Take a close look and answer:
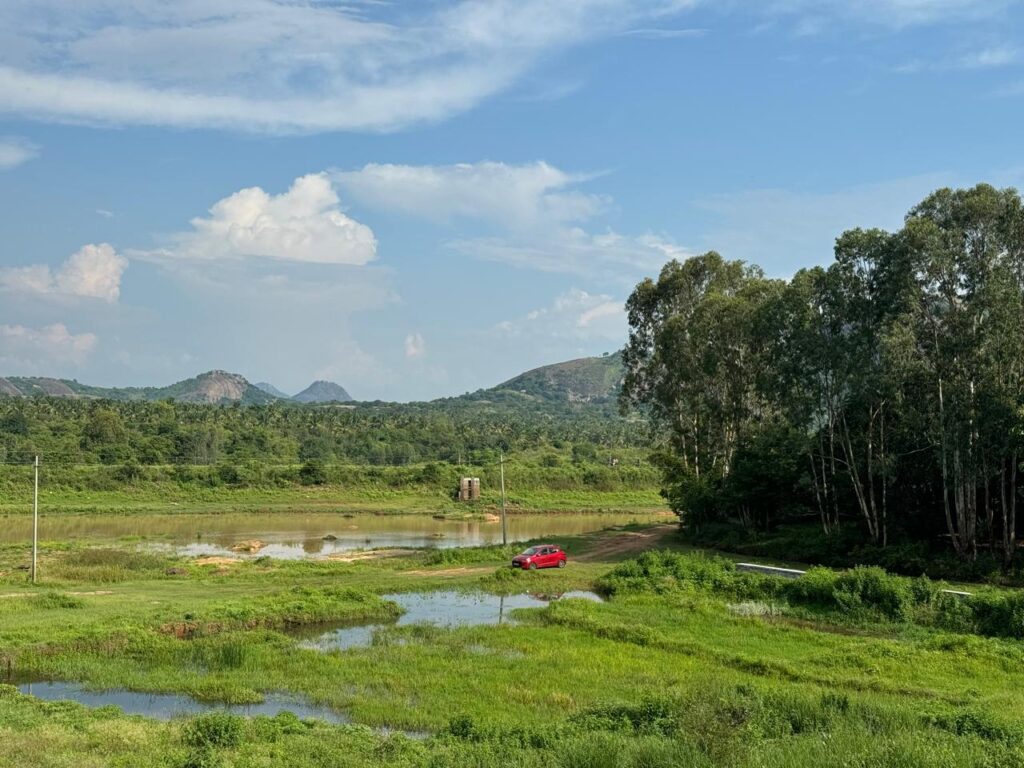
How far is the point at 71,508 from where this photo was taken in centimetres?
8300

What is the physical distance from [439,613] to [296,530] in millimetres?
44755

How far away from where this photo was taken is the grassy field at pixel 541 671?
42.8 ft

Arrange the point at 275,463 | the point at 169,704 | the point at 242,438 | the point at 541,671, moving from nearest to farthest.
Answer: the point at 169,704 < the point at 541,671 < the point at 275,463 < the point at 242,438

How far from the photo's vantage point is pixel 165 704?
59.6ft

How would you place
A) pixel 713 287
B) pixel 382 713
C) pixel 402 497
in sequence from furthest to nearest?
pixel 402 497 → pixel 713 287 → pixel 382 713

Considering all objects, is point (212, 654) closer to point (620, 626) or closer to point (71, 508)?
point (620, 626)

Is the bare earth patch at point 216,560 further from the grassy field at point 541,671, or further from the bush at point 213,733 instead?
the bush at point 213,733

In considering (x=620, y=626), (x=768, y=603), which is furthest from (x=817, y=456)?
(x=620, y=626)

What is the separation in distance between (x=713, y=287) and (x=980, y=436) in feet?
78.1

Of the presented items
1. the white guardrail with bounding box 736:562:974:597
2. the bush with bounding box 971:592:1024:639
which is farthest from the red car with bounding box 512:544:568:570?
the bush with bounding box 971:592:1024:639

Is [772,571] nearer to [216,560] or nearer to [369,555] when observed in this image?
[369,555]

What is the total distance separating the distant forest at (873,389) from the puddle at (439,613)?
15.1 m

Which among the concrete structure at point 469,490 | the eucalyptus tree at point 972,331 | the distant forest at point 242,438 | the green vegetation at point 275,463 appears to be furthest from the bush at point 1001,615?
the distant forest at point 242,438

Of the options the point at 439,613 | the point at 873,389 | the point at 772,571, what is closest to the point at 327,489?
the point at 439,613
